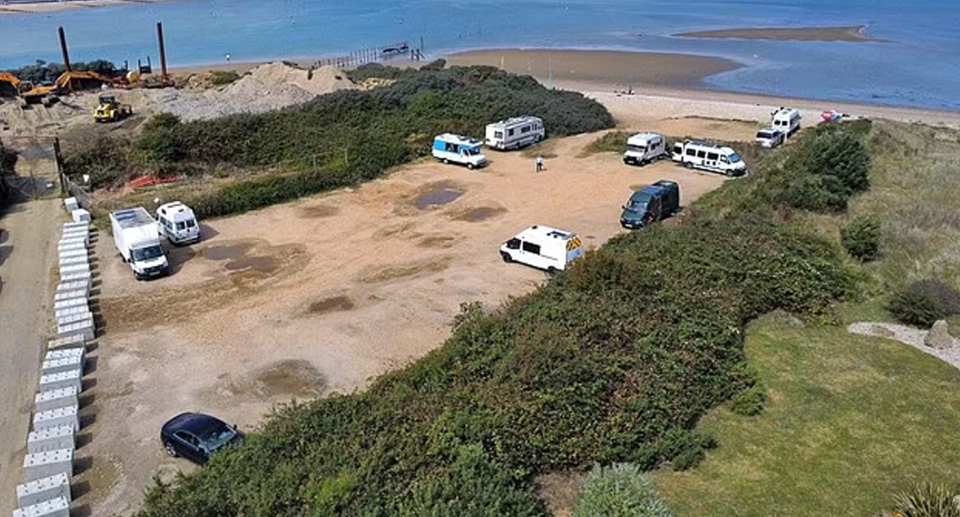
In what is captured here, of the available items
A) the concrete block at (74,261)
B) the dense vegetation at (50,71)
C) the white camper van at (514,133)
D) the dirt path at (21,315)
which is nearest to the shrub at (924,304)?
the white camper van at (514,133)

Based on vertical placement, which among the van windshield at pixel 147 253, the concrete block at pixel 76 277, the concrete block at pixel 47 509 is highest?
the van windshield at pixel 147 253

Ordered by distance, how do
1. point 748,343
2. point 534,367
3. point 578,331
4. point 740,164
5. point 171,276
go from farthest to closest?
point 740,164 < point 171,276 < point 748,343 < point 578,331 < point 534,367

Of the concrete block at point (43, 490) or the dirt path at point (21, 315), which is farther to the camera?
the dirt path at point (21, 315)

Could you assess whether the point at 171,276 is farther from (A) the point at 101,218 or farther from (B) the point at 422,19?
(B) the point at 422,19

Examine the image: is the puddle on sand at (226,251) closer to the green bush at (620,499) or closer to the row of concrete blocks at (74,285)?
the row of concrete blocks at (74,285)

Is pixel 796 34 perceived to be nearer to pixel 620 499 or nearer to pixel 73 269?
pixel 73 269

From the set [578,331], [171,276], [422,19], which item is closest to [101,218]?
[171,276]

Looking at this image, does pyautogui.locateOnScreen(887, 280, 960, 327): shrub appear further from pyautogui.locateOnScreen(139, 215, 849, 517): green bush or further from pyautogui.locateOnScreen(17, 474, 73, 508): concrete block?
pyautogui.locateOnScreen(17, 474, 73, 508): concrete block

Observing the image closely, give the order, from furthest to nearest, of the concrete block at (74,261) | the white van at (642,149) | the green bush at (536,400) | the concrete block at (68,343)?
the white van at (642,149) < the concrete block at (74,261) < the concrete block at (68,343) < the green bush at (536,400)
